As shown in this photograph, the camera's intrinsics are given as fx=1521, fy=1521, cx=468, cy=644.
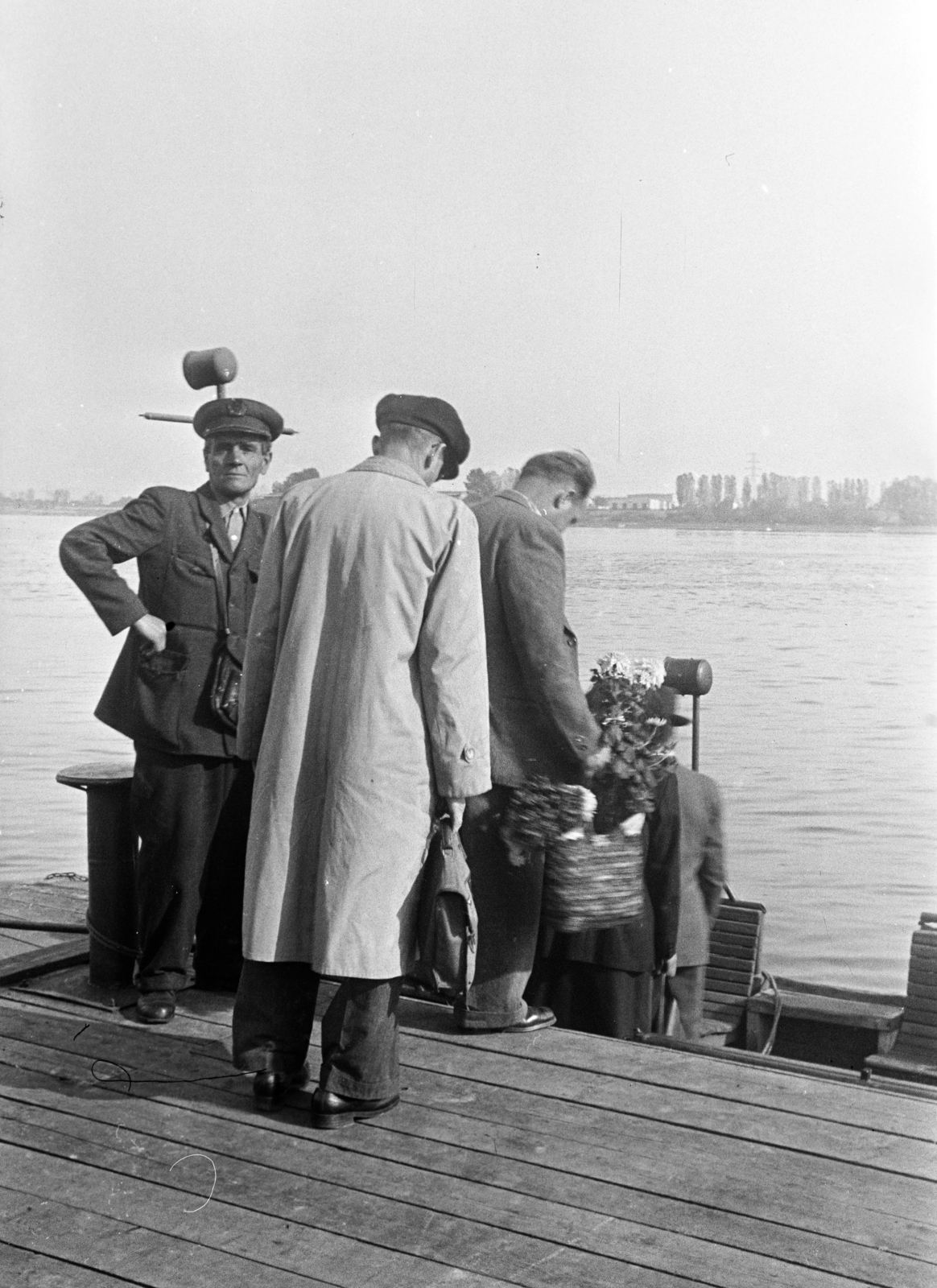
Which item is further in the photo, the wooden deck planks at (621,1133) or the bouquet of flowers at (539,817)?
the bouquet of flowers at (539,817)

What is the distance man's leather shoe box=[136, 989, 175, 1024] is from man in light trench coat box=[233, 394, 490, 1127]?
25.2 inches

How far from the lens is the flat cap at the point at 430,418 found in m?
3.51

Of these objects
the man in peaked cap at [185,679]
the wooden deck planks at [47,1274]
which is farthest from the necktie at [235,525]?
the wooden deck planks at [47,1274]

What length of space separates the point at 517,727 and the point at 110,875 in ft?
4.25

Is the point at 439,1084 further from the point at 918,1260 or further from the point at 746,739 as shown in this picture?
the point at 746,739

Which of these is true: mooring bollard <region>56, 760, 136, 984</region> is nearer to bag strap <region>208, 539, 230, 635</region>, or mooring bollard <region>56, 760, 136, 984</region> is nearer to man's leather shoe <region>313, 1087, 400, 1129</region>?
bag strap <region>208, 539, 230, 635</region>

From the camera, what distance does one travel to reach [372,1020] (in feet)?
10.9

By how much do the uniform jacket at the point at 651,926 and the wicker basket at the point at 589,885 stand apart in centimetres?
7

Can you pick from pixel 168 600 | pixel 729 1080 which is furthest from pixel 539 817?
pixel 168 600

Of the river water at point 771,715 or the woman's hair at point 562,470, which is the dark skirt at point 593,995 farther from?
the river water at point 771,715

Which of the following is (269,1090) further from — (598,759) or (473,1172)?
(598,759)

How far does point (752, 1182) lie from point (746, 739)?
52.8 feet

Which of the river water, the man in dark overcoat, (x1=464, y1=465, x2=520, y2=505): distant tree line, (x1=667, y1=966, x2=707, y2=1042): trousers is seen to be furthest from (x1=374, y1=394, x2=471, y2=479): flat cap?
the river water

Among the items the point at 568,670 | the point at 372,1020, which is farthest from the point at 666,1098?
the point at 568,670
